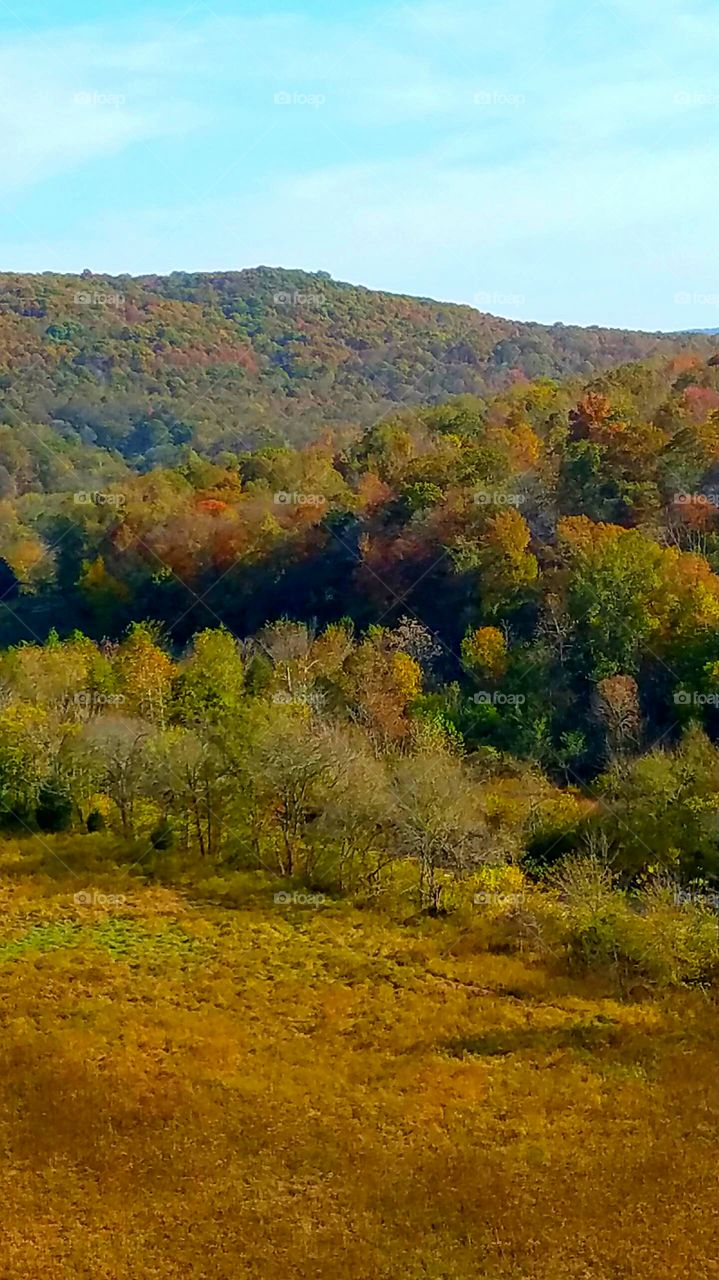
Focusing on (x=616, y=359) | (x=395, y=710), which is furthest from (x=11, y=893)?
(x=616, y=359)

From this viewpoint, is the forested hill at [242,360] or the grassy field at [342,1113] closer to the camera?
the grassy field at [342,1113]

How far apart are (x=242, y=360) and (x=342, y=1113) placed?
88635 mm

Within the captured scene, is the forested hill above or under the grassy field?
above

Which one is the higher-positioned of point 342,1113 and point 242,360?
point 242,360

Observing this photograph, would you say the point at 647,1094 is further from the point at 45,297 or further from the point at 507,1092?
the point at 45,297

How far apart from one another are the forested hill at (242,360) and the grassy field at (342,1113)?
55689 mm

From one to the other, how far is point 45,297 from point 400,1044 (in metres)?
102

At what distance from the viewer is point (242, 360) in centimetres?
9806

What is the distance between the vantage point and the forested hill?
8669cm

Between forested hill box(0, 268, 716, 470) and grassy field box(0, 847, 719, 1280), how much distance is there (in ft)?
183

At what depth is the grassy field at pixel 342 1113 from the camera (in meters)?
13.7

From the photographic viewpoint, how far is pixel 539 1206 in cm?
1432

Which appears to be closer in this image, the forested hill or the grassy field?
the grassy field

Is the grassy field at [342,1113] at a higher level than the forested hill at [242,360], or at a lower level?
lower
